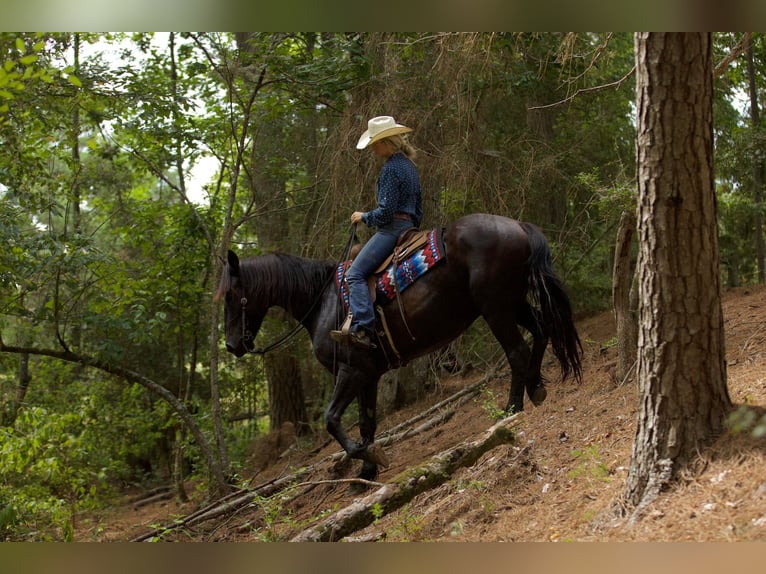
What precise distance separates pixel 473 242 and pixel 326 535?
2709mm

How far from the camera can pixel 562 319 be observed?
20.2 feet

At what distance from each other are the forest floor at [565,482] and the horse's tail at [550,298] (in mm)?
691

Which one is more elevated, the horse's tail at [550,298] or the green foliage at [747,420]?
the horse's tail at [550,298]

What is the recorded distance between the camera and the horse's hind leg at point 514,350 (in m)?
6.26

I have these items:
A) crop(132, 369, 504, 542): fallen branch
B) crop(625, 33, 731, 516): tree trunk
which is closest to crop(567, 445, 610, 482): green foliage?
crop(625, 33, 731, 516): tree trunk

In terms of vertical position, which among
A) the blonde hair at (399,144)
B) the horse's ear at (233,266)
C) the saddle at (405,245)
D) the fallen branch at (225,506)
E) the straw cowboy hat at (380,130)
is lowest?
the fallen branch at (225,506)

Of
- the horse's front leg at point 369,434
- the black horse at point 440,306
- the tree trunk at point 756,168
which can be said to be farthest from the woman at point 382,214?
the tree trunk at point 756,168

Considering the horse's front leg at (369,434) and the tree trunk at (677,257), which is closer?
the tree trunk at (677,257)

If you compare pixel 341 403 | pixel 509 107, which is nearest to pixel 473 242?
pixel 341 403

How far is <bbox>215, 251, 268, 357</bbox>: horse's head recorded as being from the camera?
677 cm

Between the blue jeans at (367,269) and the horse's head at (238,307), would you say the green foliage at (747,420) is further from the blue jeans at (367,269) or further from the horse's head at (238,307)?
the horse's head at (238,307)

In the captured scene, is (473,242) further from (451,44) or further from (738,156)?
(738,156)

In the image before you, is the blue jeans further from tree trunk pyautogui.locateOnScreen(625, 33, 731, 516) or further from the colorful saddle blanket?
tree trunk pyautogui.locateOnScreen(625, 33, 731, 516)

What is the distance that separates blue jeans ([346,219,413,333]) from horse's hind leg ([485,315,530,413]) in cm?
108
